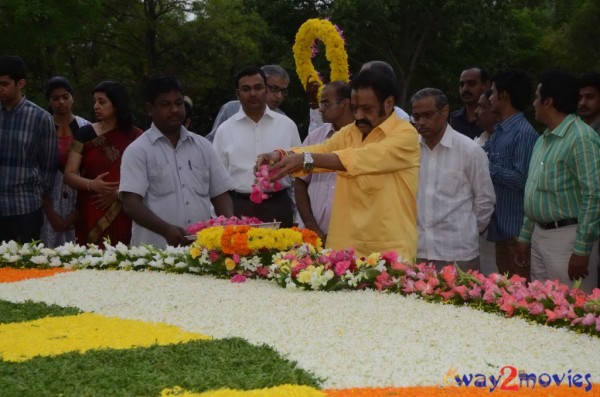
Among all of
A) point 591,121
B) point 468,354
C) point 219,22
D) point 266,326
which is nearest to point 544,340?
point 468,354

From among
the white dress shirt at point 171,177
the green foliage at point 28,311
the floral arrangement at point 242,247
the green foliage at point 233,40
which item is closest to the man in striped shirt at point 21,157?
the white dress shirt at point 171,177

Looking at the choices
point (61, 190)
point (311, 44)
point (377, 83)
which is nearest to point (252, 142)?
point (311, 44)

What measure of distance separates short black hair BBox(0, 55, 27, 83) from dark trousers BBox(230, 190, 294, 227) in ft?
7.52

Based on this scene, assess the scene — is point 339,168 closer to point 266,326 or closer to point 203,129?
point 266,326

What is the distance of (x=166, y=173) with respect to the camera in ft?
22.8

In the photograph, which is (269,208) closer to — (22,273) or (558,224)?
(22,273)

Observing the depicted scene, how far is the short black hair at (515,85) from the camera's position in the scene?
756 cm

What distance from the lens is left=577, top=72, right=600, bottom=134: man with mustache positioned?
7832 mm

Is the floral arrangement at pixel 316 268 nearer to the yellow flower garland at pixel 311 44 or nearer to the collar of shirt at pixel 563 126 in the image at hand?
the collar of shirt at pixel 563 126

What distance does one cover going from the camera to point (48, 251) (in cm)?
727

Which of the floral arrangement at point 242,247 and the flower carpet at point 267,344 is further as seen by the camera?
the floral arrangement at point 242,247

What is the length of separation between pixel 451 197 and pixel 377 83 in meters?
1.43

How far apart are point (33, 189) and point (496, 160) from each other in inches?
164

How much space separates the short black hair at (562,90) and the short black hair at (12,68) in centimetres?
470
